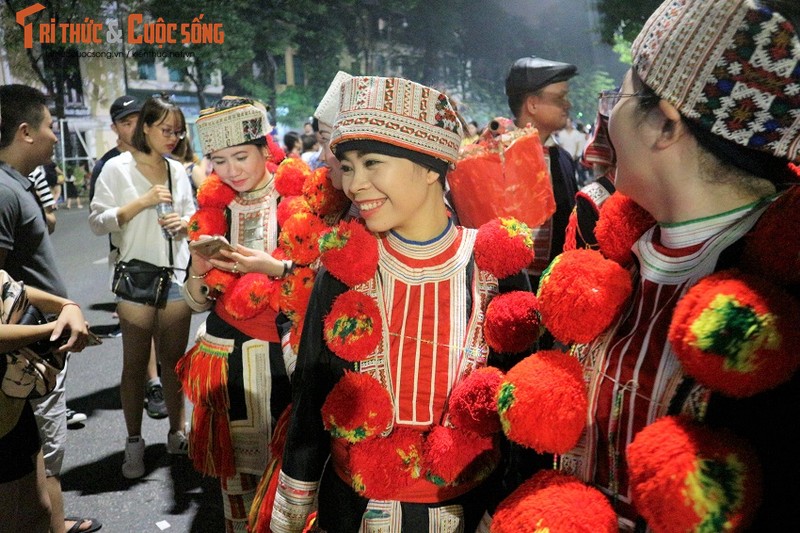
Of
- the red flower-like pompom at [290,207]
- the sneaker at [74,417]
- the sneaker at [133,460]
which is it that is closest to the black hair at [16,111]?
the red flower-like pompom at [290,207]

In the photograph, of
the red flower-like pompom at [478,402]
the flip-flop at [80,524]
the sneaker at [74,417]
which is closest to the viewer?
the red flower-like pompom at [478,402]

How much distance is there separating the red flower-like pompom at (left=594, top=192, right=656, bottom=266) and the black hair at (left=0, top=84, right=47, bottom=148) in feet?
9.23

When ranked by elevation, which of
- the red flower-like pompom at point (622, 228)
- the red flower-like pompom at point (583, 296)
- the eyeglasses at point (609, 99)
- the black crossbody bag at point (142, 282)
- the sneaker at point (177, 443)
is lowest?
the sneaker at point (177, 443)

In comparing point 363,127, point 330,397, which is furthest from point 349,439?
point 363,127

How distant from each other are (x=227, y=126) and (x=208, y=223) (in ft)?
1.46

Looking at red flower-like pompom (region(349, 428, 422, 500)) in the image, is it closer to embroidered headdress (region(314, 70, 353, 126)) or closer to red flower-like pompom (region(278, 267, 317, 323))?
red flower-like pompom (region(278, 267, 317, 323))

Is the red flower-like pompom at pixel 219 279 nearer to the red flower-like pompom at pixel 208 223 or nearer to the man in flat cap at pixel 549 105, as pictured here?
the red flower-like pompom at pixel 208 223

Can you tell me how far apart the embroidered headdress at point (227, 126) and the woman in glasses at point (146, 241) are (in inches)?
40.2

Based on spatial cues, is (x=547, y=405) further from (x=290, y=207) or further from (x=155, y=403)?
(x=155, y=403)

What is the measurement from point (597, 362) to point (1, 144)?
9.63 ft

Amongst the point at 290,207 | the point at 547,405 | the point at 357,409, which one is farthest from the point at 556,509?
the point at 290,207

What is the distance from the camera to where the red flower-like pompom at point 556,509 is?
37.6 inches

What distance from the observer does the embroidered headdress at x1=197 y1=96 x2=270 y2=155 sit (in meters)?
2.53

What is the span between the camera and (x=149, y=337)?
360cm
